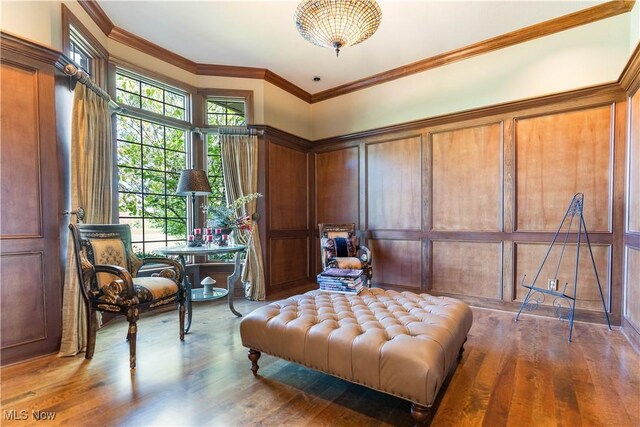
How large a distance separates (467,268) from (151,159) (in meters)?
4.14

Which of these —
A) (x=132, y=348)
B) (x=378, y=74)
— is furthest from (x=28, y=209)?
(x=378, y=74)

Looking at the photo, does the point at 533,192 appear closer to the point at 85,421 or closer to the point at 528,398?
the point at 528,398

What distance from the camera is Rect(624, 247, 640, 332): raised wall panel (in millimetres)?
2512

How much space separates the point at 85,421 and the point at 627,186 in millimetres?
4550

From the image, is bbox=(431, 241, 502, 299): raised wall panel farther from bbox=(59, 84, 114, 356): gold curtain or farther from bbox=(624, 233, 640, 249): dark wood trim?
bbox=(59, 84, 114, 356): gold curtain

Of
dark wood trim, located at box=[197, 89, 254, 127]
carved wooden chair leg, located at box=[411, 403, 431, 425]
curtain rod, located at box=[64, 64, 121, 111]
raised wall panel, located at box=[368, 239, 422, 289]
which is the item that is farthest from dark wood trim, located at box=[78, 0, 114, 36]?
carved wooden chair leg, located at box=[411, 403, 431, 425]

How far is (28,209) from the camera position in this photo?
230 cm

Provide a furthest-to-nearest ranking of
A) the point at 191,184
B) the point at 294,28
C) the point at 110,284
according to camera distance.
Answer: the point at 294,28
the point at 191,184
the point at 110,284

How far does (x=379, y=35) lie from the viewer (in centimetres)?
341

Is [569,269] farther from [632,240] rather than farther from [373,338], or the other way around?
[373,338]

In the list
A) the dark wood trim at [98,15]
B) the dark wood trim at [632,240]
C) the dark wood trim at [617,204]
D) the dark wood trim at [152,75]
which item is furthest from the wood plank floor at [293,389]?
the dark wood trim at [98,15]

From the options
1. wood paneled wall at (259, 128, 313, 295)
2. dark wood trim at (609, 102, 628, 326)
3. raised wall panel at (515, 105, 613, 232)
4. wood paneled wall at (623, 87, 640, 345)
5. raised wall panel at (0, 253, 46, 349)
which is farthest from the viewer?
wood paneled wall at (259, 128, 313, 295)

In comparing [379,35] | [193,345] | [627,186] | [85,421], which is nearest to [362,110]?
[379,35]

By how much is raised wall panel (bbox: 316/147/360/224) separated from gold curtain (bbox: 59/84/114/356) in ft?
9.53
